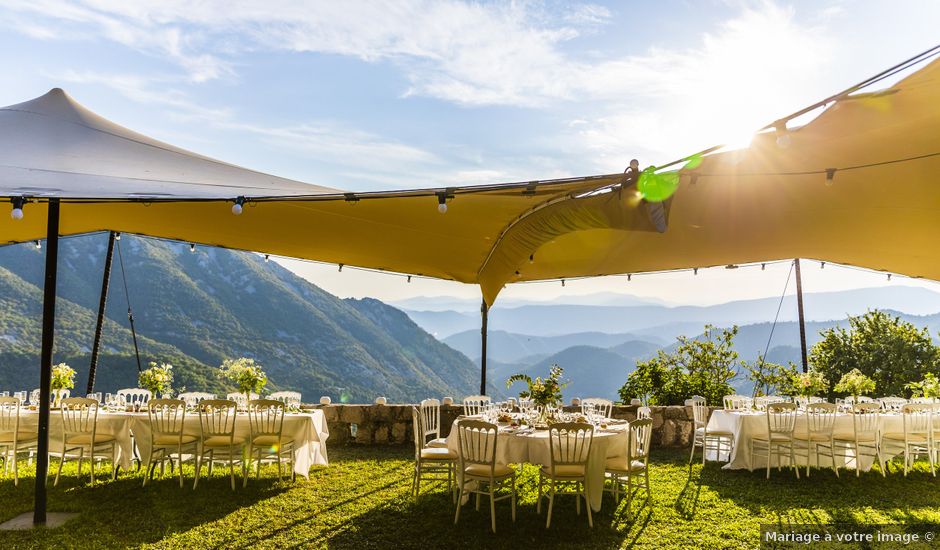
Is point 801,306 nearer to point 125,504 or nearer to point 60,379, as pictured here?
point 125,504

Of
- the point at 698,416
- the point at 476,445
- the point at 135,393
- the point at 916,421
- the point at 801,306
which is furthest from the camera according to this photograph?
the point at 801,306

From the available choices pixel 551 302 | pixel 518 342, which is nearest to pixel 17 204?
pixel 518 342

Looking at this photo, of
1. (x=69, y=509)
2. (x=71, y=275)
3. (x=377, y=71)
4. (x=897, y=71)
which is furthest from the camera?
(x=71, y=275)

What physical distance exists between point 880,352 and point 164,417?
1215 cm

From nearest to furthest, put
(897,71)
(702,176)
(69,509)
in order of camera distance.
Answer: (897,71)
(702,176)
(69,509)

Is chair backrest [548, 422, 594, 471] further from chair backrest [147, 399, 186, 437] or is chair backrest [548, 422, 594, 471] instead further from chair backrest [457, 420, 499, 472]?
chair backrest [147, 399, 186, 437]

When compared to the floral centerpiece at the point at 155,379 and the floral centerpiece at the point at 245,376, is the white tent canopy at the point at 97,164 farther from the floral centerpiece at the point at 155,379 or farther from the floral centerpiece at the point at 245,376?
the floral centerpiece at the point at 155,379

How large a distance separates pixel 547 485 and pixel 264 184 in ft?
14.0

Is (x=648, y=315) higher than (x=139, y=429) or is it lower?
higher

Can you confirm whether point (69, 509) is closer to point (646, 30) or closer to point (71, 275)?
point (646, 30)

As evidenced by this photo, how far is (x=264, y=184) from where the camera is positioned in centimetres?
612

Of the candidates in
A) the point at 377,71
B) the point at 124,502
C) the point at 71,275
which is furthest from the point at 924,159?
the point at 71,275

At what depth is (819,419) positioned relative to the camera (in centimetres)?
757

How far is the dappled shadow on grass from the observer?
15.9ft
